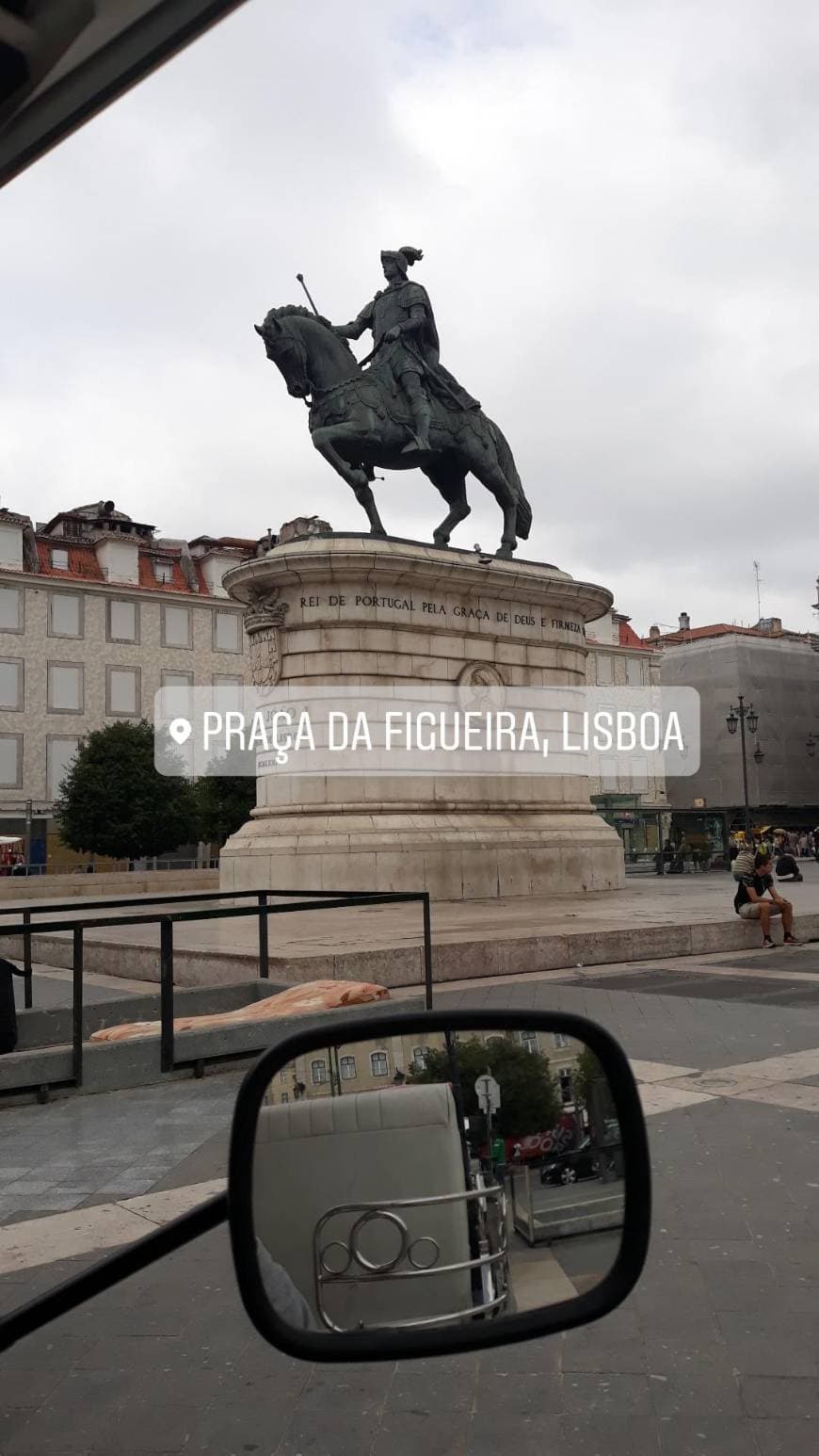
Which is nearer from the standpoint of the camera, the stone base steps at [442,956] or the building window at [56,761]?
the stone base steps at [442,956]

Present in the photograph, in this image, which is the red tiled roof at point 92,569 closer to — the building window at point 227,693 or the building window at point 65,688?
the building window at point 65,688

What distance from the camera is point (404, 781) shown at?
20.0 m

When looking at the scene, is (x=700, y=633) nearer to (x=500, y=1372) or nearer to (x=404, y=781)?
(x=404, y=781)

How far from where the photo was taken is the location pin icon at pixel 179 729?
5894 cm

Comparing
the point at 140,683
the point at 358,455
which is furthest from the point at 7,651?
the point at 358,455

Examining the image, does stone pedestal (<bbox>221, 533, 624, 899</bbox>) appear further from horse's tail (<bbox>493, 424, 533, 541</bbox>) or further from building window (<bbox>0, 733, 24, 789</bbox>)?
building window (<bbox>0, 733, 24, 789</bbox>)

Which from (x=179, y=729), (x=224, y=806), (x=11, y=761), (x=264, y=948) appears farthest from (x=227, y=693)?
(x=264, y=948)

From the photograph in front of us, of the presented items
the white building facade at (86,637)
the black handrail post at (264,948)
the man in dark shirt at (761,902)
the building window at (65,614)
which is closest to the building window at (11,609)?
the white building facade at (86,637)

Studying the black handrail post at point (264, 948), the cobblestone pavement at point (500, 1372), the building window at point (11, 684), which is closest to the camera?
the cobblestone pavement at point (500, 1372)

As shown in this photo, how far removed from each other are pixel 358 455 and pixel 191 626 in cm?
4160

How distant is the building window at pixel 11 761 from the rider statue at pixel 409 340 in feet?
123

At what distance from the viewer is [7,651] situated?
180 ft

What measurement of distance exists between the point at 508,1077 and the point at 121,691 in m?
58.9

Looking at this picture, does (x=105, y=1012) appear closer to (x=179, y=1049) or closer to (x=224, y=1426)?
(x=179, y=1049)
